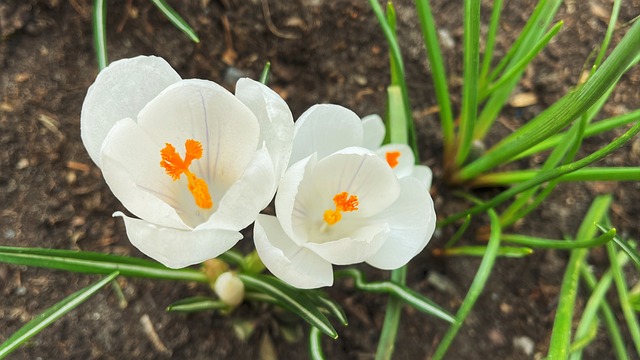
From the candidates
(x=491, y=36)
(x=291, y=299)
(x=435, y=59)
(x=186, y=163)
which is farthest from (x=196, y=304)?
(x=491, y=36)

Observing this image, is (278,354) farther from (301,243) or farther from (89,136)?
(89,136)

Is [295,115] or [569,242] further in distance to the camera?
[295,115]

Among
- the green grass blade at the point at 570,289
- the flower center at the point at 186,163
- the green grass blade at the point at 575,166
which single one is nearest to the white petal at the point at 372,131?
the green grass blade at the point at 575,166

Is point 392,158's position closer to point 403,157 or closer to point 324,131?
point 403,157

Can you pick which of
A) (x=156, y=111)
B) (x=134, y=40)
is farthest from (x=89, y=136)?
(x=134, y=40)

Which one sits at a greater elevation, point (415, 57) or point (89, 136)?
point (89, 136)

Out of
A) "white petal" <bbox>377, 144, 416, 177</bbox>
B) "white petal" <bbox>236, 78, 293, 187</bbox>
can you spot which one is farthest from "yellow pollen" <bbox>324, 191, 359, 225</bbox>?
"white petal" <bbox>377, 144, 416, 177</bbox>

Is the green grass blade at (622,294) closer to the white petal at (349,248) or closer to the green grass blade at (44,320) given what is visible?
the white petal at (349,248)
